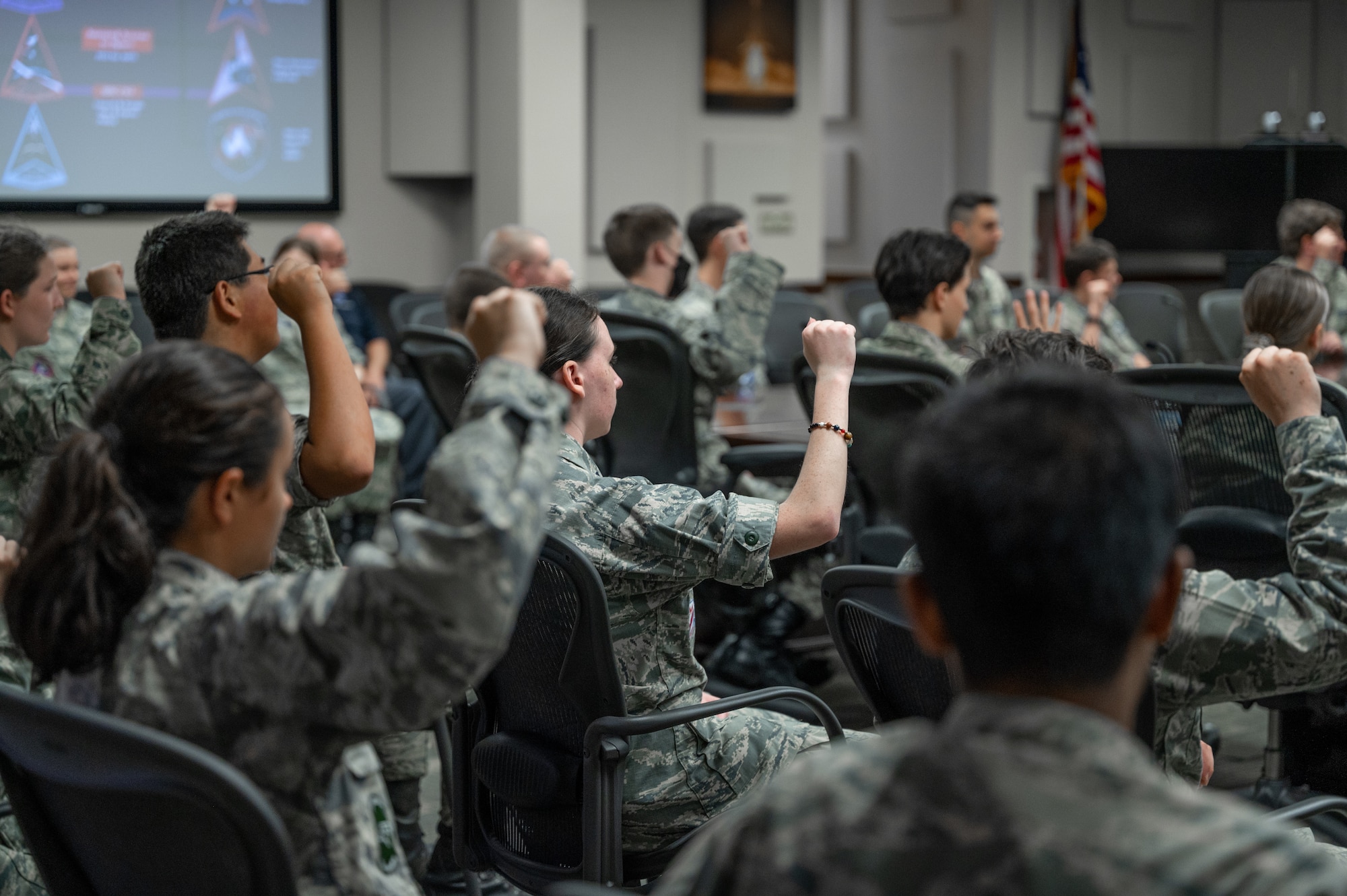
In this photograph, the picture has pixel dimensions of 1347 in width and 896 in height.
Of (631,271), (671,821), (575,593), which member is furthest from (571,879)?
(631,271)

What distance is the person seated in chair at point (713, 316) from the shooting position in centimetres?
372

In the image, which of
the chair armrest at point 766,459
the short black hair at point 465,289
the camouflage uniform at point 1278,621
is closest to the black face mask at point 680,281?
the short black hair at point 465,289

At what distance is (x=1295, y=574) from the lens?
1484 millimetres

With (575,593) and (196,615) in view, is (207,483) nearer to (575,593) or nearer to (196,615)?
(196,615)

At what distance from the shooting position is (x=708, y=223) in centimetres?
465

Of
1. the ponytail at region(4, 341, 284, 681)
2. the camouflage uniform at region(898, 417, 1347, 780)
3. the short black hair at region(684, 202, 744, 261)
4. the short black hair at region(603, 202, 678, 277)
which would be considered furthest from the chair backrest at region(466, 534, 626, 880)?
the short black hair at region(684, 202, 744, 261)

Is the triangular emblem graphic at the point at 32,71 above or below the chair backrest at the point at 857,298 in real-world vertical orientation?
above

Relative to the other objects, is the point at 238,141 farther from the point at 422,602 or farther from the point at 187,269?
the point at 422,602

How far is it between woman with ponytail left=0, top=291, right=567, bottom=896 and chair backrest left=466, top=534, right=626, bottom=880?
483 mm

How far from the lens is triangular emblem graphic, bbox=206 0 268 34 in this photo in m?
6.29

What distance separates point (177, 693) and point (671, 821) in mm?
851

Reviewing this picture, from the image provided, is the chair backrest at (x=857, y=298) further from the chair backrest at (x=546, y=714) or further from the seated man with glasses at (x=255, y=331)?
the chair backrest at (x=546, y=714)

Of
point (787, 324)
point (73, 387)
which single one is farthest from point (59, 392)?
point (787, 324)

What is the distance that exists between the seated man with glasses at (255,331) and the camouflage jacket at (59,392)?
9 cm
